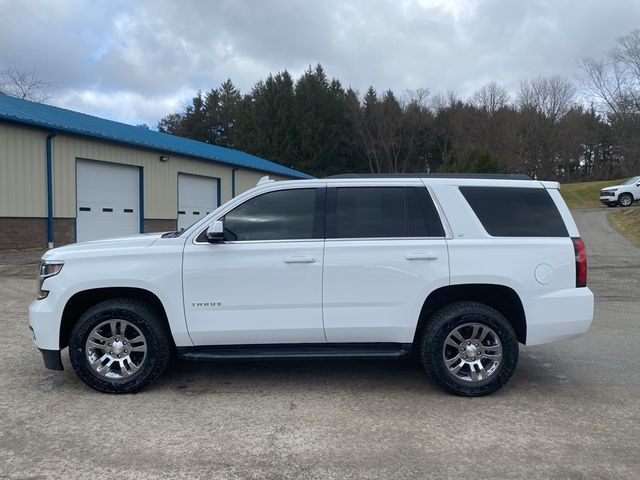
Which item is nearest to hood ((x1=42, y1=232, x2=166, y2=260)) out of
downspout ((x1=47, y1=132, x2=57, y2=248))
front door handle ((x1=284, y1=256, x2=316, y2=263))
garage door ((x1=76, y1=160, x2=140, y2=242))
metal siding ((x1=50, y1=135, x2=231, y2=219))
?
front door handle ((x1=284, y1=256, x2=316, y2=263))

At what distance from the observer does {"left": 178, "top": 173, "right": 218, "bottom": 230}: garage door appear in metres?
23.3

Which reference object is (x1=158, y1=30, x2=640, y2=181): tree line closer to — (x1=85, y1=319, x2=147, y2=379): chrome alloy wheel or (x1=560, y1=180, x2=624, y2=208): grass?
(x1=560, y1=180, x2=624, y2=208): grass

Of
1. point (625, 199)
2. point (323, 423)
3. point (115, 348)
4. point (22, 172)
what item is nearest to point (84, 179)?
point (22, 172)

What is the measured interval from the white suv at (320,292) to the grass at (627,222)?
54.6 feet

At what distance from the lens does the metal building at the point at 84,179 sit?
1588cm

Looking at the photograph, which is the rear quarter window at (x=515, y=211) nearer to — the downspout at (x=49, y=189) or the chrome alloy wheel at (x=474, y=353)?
the chrome alloy wheel at (x=474, y=353)

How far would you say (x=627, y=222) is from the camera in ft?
73.2

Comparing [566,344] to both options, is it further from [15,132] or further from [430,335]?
[15,132]

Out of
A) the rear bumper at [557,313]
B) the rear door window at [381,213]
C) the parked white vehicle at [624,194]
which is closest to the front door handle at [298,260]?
the rear door window at [381,213]

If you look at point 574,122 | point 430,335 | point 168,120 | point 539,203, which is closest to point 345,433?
point 430,335

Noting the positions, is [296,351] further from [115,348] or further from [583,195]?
[583,195]

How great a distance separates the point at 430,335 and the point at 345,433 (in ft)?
4.05

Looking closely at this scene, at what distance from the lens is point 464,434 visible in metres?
3.81

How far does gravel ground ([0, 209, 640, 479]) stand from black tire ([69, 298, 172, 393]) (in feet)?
0.45
